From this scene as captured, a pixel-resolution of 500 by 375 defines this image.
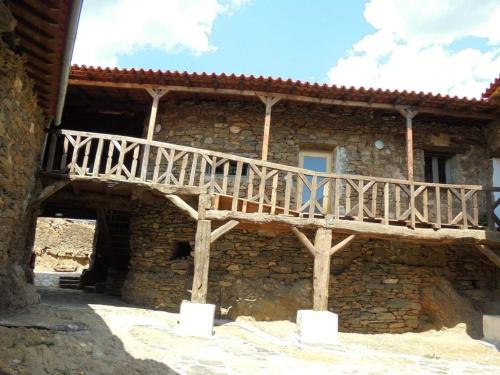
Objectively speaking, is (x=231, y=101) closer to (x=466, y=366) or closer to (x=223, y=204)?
(x=223, y=204)

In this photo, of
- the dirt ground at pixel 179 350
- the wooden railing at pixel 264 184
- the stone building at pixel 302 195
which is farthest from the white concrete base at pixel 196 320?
the wooden railing at pixel 264 184

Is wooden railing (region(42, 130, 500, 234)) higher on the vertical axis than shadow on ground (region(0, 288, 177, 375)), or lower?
higher

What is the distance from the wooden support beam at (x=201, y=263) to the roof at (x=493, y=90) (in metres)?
6.96

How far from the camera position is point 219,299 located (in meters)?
8.80

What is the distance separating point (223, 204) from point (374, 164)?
413cm

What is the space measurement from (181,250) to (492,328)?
6722 mm

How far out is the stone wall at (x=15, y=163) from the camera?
5.27m

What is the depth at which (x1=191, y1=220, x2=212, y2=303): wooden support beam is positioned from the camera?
6867 millimetres

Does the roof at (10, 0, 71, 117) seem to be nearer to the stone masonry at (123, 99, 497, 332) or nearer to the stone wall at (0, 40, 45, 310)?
the stone wall at (0, 40, 45, 310)

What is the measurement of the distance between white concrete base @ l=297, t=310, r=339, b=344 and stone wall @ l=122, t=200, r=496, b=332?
6.49 feet

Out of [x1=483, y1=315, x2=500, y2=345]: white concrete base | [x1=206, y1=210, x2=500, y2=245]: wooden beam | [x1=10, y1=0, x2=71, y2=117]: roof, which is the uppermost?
[x1=10, y1=0, x2=71, y2=117]: roof

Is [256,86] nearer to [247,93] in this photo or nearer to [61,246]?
[247,93]

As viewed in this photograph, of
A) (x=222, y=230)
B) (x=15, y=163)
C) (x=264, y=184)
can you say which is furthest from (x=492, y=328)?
(x=15, y=163)

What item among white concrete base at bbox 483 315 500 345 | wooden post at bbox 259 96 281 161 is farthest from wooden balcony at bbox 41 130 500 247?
white concrete base at bbox 483 315 500 345
